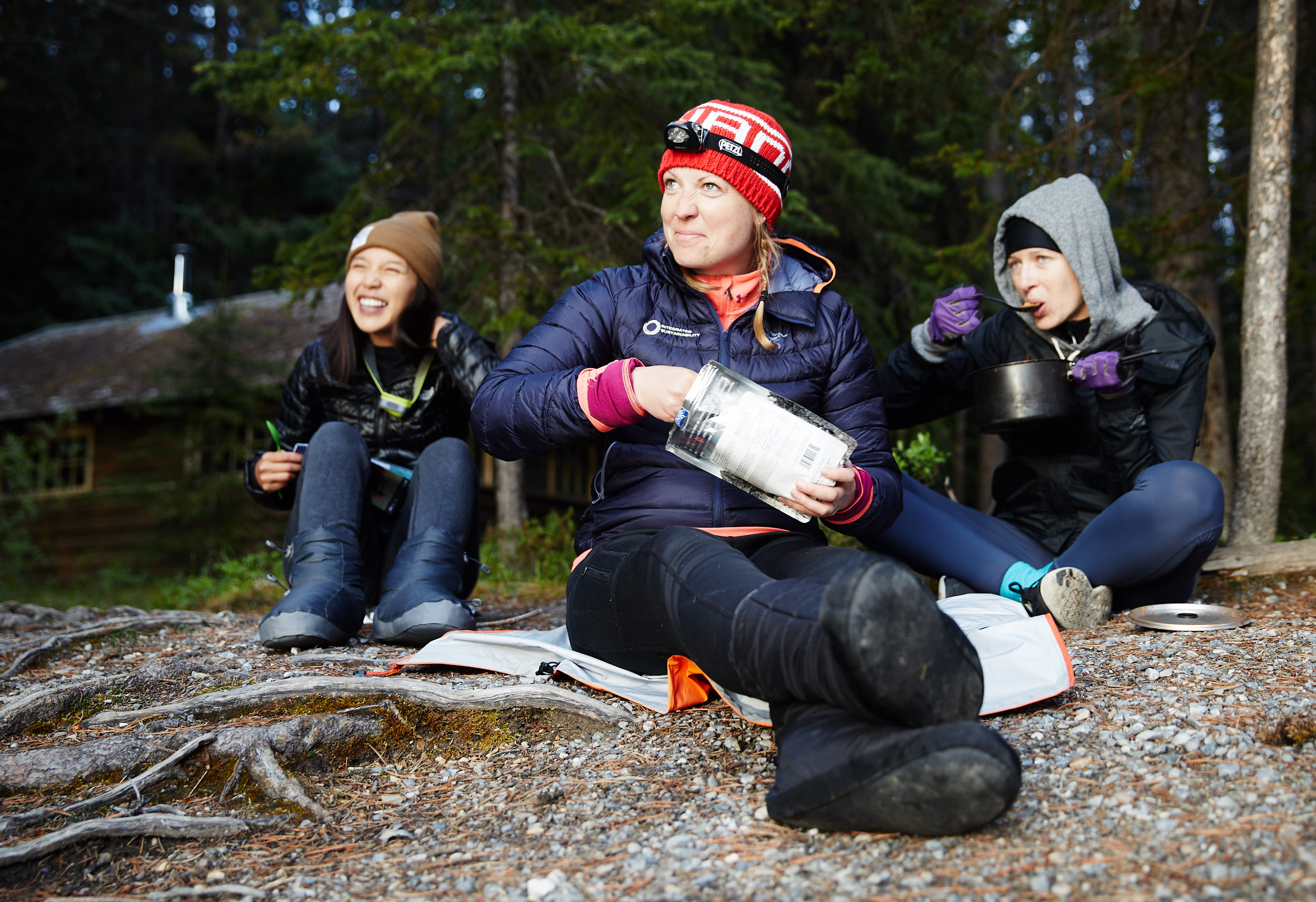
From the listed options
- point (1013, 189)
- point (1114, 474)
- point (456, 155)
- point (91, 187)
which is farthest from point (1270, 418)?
point (91, 187)

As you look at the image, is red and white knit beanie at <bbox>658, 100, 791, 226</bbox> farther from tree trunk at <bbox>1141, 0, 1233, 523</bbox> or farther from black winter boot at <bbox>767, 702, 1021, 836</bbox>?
tree trunk at <bbox>1141, 0, 1233, 523</bbox>

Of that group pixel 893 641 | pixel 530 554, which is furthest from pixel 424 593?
pixel 530 554

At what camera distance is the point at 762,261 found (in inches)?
103

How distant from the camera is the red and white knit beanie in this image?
255 cm

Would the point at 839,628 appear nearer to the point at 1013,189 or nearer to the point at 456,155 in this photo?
the point at 1013,189

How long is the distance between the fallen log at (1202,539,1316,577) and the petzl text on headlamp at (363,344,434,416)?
3.07 m

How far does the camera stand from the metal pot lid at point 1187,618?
2.86m

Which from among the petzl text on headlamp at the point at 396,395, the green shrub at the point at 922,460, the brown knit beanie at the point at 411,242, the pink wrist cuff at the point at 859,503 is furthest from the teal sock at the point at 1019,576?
the brown knit beanie at the point at 411,242

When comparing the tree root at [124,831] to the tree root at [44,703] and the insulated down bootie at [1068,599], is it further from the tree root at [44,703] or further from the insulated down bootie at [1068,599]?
the insulated down bootie at [1068,599]

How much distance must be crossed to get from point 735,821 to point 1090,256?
2457 mm

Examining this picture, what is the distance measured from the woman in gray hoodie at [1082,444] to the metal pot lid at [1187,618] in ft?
0.38

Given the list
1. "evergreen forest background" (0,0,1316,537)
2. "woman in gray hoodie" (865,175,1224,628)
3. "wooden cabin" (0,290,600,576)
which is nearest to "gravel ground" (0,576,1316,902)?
"woman in gray hoodie" (865,175,1224,628)

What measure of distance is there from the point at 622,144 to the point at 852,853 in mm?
5883

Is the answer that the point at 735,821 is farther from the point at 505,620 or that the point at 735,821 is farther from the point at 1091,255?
the point at 1091,255
